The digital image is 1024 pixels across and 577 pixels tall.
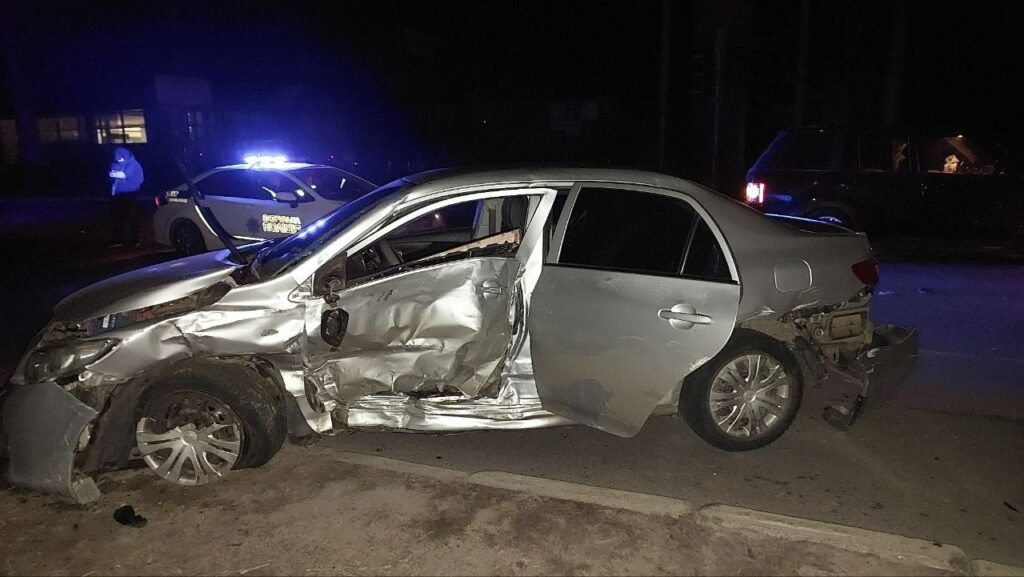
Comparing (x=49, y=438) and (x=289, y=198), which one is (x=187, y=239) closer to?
(x=289, y=198)

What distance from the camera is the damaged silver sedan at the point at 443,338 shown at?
387 cm

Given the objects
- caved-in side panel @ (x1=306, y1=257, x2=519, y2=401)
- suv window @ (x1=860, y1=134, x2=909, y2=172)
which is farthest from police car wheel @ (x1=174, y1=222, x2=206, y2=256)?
suv window @ (x1=860, y1=134, x2=909, y2=172)

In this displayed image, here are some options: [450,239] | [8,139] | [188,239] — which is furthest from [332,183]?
[8,139]

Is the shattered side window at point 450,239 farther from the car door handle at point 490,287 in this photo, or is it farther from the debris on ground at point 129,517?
the debris on ground at point 129,517

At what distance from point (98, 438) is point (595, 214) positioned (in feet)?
9.38

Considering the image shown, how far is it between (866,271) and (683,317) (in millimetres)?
1493

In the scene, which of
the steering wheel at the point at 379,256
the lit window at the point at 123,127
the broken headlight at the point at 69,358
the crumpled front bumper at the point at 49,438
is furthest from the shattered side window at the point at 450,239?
the lit window at the point at 123,127

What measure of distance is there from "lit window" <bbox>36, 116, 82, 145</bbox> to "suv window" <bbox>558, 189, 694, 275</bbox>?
3239cm

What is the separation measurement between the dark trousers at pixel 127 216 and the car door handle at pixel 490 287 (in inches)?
382

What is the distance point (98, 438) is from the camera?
12.5 ft

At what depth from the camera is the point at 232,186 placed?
1034 centimetres

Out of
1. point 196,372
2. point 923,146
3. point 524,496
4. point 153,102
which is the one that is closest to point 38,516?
point 196,372

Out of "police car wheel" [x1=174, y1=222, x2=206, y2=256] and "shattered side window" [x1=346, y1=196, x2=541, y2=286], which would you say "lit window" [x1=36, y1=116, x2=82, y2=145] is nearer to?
"police car wheel" [x1=174, y1=222, x2=206, y2=256]

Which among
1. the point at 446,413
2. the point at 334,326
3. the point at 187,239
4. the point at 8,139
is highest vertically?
the point at 8,139
